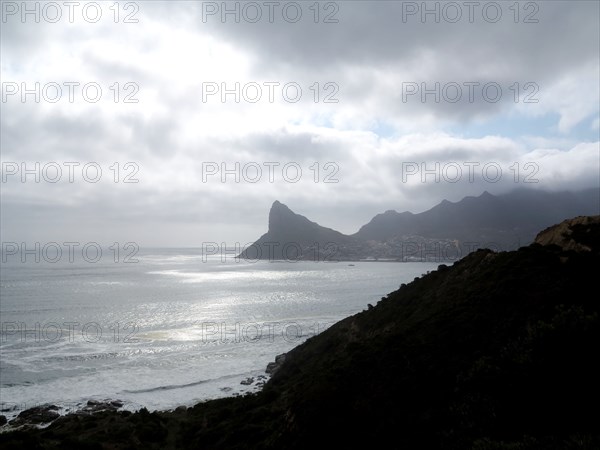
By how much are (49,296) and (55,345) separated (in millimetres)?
63276

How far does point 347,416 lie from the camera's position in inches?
756

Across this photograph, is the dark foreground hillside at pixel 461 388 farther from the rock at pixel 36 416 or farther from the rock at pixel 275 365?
the rock at pixel 275 365

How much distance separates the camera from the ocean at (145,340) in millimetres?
44500

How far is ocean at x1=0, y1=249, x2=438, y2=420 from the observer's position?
4450cm

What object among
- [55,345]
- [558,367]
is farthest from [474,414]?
[55,345]

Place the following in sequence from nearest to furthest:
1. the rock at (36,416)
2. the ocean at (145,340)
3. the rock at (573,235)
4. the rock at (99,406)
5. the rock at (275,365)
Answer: the rock at (573,235)
the rock at (36,416)
the rock at (99,406)
the ocean at (145,340)
the rock at (275,365)

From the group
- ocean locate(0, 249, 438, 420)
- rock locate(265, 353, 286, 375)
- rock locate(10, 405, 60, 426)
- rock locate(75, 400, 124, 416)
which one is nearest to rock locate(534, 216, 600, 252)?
rock locate(265, 353, 286, 375)

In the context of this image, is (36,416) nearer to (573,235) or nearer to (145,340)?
A: (145,340)

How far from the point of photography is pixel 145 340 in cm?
6831

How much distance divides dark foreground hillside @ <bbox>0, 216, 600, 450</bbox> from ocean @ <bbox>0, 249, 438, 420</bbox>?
38.0ft

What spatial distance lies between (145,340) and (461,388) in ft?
209

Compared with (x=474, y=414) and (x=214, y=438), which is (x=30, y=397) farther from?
(x=474, y=414)

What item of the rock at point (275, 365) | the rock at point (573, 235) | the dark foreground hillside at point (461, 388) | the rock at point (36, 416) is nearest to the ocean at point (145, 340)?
the rock at point (275, 365)

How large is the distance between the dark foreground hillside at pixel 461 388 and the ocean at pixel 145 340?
1159cm
